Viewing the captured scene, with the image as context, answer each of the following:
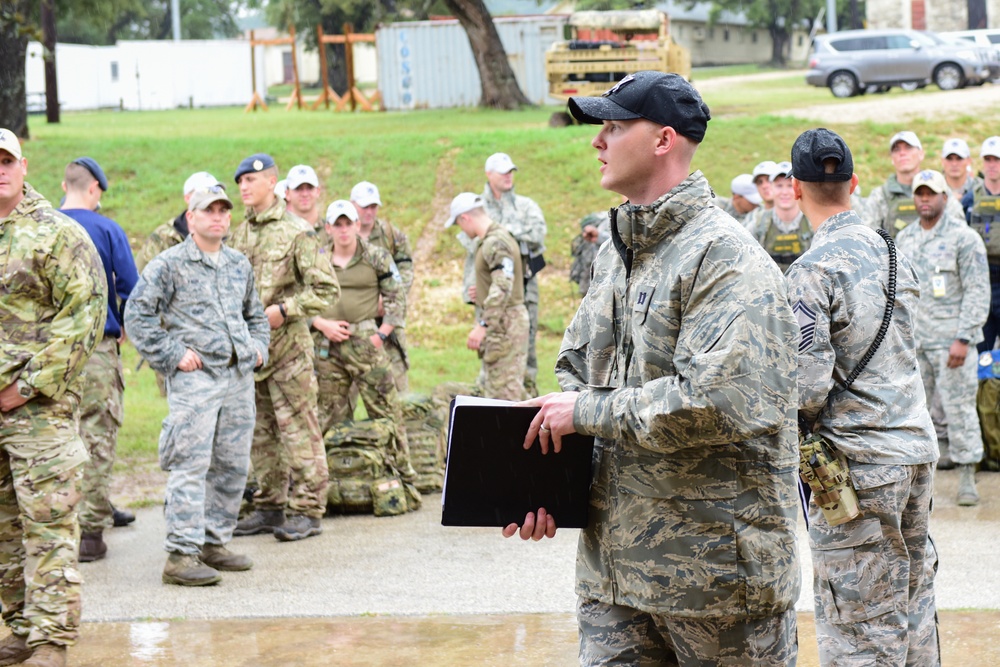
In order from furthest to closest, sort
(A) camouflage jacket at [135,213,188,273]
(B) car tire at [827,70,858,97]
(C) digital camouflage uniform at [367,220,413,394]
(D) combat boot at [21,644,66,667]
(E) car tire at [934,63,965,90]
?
(B) car tire at [827,70,858,97]
(E) car tire at [934,63,965,90]
(C) digital camouflage uniform at [367,220,413,394]
(A) camouflage jacket at [135,213,188,273]
(D) combat boot at [21,644,66,667]

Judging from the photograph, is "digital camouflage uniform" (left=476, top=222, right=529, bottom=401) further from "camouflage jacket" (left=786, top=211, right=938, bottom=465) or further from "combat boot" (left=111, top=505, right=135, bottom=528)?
"camouflage jacket" (left=786, top=211, right=938, bottom=465)

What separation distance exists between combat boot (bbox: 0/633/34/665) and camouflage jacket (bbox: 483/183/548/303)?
6229 millimetres

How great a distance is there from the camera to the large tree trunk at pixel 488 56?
28.0 meters

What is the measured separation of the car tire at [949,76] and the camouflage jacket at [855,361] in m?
25.3

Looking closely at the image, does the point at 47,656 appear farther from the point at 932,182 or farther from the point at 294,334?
the point at 932,182

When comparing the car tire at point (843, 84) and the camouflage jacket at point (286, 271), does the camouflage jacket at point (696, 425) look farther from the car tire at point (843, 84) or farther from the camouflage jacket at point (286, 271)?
the car tire at point (843, 84)

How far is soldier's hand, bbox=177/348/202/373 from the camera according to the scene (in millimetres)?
6557

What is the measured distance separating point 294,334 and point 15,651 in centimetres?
284

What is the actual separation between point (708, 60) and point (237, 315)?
222 ft

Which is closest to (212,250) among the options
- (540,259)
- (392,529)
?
(392,529)

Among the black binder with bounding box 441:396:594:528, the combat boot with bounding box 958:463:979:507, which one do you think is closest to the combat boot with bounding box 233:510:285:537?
the combat boot with bounding box 958:463:979:507

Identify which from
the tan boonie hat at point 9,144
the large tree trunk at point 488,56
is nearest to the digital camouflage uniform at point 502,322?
the tan boonie hat at point 9,144

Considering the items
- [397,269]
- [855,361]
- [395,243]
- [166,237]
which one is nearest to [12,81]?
[395,243]

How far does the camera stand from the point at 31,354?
17.1 ft
